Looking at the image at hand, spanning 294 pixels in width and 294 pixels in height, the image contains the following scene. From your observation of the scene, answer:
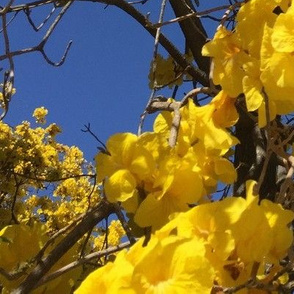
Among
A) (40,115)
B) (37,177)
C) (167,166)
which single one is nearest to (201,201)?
(167,166)

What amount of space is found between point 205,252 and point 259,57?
0.32 metres

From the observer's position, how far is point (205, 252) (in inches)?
22.9

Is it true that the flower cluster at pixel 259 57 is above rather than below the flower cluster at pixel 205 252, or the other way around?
above

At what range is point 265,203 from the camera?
63 cm

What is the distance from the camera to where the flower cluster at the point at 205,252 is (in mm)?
528

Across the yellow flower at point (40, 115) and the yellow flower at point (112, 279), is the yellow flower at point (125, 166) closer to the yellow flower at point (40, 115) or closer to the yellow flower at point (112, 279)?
the yellow flower at point (112, 279)

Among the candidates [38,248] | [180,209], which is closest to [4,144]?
[38,248]

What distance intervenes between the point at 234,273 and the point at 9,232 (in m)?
0.63

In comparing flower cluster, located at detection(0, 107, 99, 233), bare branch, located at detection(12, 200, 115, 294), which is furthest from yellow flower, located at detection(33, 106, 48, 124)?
bare branch, located at detection(12, 200, 115, 294)

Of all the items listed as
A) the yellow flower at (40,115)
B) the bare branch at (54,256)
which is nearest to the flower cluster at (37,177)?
the yellow flower at (40,115)

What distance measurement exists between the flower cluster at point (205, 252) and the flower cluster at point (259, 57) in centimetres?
13

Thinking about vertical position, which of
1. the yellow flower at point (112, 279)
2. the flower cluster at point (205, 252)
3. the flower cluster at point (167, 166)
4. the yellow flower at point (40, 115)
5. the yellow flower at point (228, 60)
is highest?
the yellow flower at point (40, 115)

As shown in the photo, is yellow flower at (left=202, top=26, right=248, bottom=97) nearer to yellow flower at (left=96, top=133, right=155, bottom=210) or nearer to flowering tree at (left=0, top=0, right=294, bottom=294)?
flowering tree at (left=0, top=0, right=294, bottom=294)

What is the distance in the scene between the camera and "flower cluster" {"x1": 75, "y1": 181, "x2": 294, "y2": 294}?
20.8 inches
